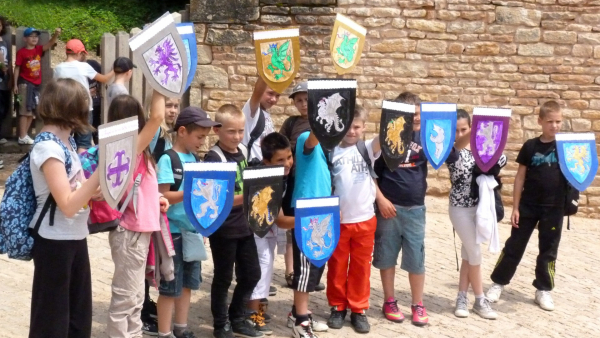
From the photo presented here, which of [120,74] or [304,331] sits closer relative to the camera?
[304,331]

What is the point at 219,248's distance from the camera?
5.34 meters

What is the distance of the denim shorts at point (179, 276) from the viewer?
5.15 meters

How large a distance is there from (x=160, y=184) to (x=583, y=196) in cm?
613

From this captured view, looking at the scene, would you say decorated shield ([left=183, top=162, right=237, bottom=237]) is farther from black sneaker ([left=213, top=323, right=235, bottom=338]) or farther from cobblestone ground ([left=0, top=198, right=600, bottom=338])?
cobblestone ground ([left=0, top=198, right=600, bottom=338])

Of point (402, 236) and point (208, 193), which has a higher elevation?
point (208, 193)

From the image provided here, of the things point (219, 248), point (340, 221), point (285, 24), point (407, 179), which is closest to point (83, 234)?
point (219, 248)

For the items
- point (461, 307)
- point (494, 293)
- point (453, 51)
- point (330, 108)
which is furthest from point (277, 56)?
point (453, 51)

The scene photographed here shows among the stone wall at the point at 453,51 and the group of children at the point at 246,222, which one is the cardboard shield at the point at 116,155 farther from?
the stone wall at the point at 453,51

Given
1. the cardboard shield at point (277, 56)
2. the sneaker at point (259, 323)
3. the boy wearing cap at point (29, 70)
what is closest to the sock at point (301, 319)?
the sneaker at point (259, 323)

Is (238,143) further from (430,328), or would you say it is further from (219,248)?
(430,328)

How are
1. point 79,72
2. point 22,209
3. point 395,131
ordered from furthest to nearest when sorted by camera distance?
point 79,72, point 395,131, point 22,209

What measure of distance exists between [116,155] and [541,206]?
3.85 meters

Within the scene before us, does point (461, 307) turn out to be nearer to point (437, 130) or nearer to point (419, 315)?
point (419, 315)

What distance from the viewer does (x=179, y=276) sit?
17.0ft
